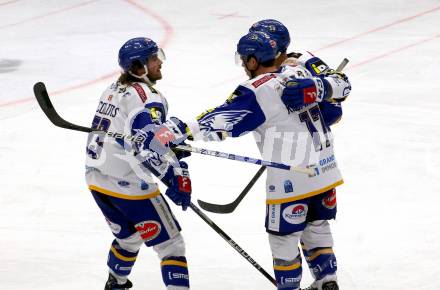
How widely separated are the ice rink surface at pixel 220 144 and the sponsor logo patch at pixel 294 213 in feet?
2.76

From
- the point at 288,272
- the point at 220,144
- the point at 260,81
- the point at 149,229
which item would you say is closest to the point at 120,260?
the point at 149,229

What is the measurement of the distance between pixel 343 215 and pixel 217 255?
927 millimetres

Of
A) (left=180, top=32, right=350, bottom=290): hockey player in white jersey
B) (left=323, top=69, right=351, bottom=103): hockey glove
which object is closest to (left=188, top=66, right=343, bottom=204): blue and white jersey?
(left=180, top=32, right=350, bottom=290): hockey player in white jersey

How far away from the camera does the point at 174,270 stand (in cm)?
481

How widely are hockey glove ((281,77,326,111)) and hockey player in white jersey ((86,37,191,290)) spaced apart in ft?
1.96

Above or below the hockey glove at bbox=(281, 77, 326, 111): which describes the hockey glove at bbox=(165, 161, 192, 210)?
below

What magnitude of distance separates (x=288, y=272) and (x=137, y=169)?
2.91 feet

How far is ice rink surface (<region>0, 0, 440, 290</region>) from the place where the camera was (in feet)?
18.3

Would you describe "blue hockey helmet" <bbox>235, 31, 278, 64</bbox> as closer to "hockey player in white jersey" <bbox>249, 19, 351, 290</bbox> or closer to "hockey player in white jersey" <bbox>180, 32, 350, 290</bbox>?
"hockey player in white jersey" <bbox>180, 32, 350, 290</bbox>

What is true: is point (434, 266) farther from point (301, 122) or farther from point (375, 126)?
point (375, 126)

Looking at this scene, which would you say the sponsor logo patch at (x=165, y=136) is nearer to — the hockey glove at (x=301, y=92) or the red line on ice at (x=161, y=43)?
the hockey glove at (x=301, y=92)

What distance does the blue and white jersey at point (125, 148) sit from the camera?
15.0 feet

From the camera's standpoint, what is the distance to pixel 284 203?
180 inches

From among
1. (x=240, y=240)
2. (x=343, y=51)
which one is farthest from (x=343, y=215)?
(x=343, y=51)
